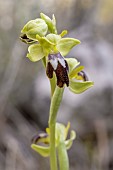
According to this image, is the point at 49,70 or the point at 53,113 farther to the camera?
the point at 53,113

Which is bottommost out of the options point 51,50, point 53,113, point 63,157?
point 63,157

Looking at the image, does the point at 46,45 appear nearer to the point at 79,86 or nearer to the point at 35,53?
the point at 35,53

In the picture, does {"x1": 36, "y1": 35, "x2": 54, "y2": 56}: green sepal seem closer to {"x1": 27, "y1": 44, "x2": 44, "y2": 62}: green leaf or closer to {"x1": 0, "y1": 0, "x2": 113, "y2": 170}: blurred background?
{"x1": 27, "y1": 44, "x2": 44, "y2": 62}: green leaf

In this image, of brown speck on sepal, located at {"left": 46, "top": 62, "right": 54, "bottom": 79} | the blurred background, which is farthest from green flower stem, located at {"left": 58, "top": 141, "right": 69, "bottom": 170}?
the blurred background

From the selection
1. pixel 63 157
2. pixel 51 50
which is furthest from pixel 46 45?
pixel 63 157

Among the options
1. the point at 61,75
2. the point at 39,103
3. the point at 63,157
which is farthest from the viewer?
the point at 39,103

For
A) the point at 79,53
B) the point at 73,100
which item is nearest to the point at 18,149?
the point at 73,100
